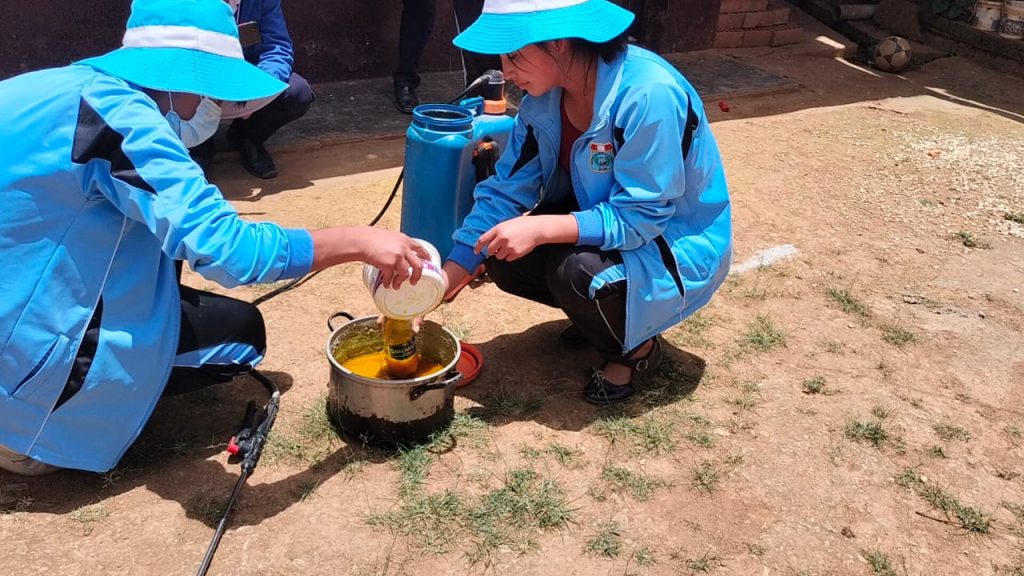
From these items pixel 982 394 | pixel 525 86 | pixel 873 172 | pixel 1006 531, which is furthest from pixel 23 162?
pixel 873 172

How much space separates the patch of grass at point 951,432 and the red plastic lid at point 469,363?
5.06 ft

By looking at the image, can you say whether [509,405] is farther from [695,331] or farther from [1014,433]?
[1014,433]

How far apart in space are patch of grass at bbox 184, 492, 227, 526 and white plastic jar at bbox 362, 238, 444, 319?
2.21 feet

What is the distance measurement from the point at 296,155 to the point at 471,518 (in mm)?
3347

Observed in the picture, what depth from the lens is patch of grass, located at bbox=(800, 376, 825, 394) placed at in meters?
3.15

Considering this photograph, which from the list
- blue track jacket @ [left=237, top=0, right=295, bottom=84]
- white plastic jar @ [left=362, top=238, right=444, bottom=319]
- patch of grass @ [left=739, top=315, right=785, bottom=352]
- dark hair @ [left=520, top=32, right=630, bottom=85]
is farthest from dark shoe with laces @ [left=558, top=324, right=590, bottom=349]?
blue track jacket @ [left=237, top=0, right=295, bottom=84]

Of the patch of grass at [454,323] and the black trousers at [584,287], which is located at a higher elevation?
the black trousers at [584,287]

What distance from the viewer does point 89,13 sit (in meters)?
5.36

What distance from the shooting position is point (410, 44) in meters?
5.91

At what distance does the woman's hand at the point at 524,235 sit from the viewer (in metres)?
2.61

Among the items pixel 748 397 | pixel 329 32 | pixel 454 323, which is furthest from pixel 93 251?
pixel 329 32

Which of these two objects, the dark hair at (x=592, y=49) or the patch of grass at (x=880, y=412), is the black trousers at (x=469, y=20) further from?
the patch of grass at (x=880, y=412)

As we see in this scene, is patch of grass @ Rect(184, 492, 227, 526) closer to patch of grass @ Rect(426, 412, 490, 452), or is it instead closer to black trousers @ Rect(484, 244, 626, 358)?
patch of grass @ Rect(426, 412, 490, 452)

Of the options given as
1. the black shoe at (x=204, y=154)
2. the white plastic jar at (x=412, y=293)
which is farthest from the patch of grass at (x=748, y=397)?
the black shoe at (x=204, y=154)
